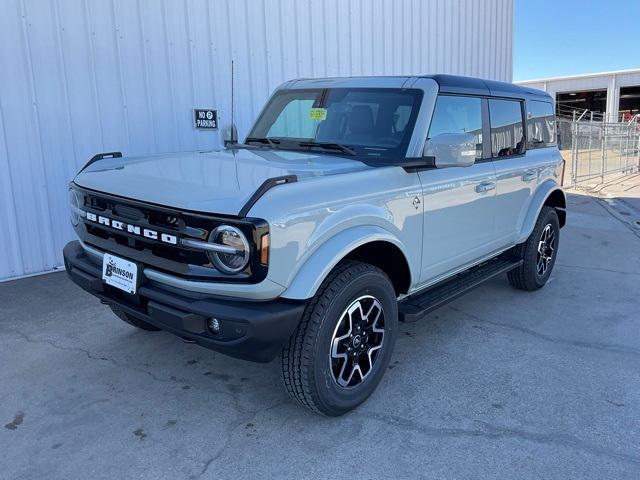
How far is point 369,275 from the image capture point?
298 cm

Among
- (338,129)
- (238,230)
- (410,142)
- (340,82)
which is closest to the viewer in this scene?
(238,230)

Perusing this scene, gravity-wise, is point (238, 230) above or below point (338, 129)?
below

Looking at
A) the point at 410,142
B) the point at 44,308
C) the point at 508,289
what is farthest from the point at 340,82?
the point at 44,308

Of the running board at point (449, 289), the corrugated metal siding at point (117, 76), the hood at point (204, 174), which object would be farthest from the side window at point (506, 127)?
the corrugated metal siding at point (117, 76)

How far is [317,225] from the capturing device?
2664 mm

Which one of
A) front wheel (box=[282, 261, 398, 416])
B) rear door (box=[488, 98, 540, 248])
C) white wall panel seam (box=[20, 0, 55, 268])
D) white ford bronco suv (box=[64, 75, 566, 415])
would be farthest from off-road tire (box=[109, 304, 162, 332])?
rear door (box=[488, 98, 540, 248])

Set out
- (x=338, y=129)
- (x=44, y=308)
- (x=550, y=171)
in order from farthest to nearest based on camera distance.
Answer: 1. (x=550, y=171)
2. (x=44, y=308)
3. (x=338, y=129)

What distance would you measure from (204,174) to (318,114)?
50.9 inches

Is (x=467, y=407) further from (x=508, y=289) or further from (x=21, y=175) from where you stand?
(x=21, y=175)

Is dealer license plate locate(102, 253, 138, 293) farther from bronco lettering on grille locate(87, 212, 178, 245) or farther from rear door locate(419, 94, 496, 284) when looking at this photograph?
rear door locate(419, 94, 496, 284)

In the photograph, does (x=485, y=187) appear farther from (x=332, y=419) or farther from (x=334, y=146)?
(x=332, y=419)

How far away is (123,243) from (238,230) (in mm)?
920

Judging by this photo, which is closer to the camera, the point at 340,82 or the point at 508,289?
the point at 340,82

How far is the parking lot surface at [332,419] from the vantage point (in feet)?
8.64
